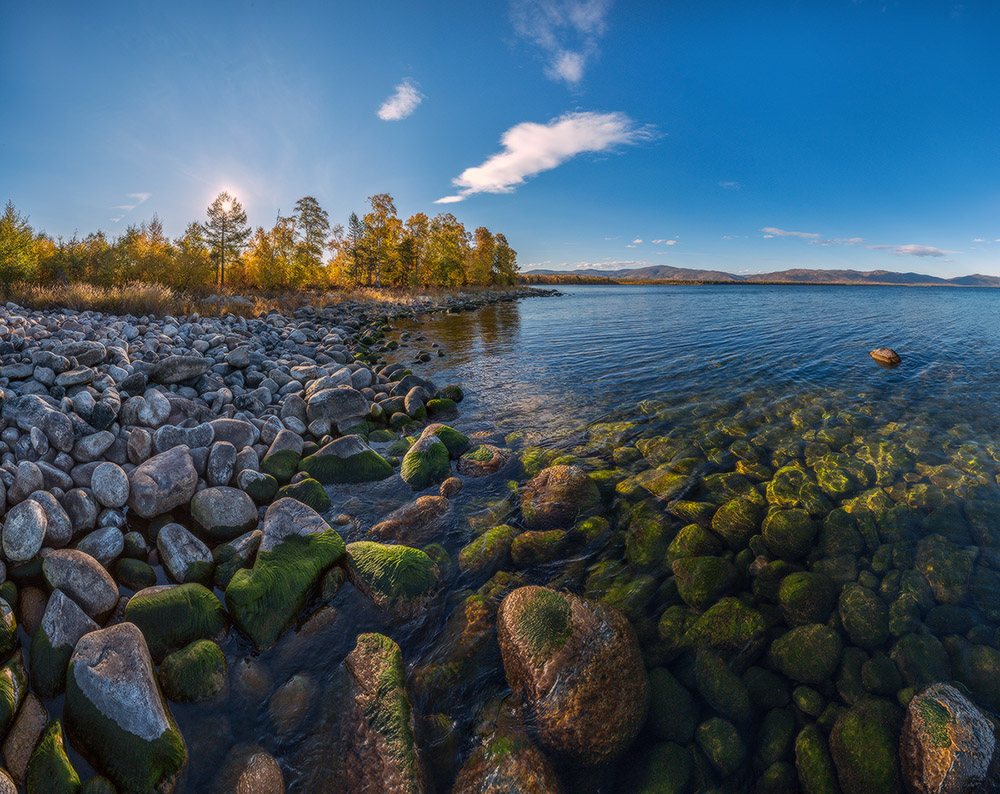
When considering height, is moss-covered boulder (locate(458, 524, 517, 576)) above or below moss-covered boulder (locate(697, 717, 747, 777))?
above

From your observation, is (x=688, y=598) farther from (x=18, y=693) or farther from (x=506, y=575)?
(x=18, y=693)

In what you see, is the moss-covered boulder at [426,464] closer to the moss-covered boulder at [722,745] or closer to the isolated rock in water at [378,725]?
the isolated rock in water at [378,725]

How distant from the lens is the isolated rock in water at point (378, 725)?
10.4 ft

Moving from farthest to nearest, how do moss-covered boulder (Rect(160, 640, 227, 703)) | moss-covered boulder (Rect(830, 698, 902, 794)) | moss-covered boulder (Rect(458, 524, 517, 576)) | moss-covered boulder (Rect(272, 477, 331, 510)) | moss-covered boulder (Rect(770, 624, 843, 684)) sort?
moss-covered boulder (Rect(272, 477, 331, 510)) < moss-covered boulder (Rect(458, 524, 517, 576)) < moss-covered boulder (Rect(770, 624, 843, 684)) < moss-covered boulder (Rect(160, 640, 227, 703)) < moss-covered boulder (Rect(830, 698, 902, 794))

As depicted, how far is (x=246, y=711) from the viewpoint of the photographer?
3711 millimetres

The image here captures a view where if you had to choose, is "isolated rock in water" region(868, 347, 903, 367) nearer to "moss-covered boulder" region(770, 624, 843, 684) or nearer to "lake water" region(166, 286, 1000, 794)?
"lake water" region(166, 286, 1000, 794)

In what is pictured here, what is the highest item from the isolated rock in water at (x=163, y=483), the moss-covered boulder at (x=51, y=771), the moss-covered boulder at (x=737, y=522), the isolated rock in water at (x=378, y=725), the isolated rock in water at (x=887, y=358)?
the isolated rock in water at (x=887, y=358)

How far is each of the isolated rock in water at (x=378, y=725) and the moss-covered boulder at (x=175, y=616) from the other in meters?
1.64

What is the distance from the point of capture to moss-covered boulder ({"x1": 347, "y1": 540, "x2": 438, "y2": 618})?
483 centimetres

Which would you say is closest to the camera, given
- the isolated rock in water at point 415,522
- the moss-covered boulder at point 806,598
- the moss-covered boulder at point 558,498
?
the moss-covered boulder at point 806,598

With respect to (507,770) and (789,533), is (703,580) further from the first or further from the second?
(507,770)

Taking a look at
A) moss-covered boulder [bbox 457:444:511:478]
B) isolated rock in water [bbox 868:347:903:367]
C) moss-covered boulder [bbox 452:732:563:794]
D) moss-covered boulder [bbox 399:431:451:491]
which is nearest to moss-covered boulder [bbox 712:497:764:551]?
moss-covered boulder [bbox 452:732:563:794]

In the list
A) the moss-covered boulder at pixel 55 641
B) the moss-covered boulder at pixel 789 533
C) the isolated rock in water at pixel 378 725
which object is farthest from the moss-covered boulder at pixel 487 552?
the moss-covered boulder at pixel 55 641

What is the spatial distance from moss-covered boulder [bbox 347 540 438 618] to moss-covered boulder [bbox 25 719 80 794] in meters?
2.55
